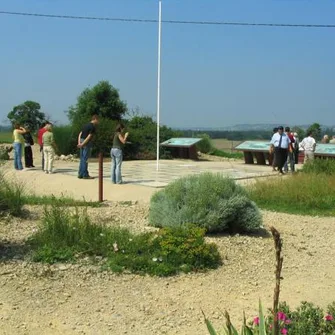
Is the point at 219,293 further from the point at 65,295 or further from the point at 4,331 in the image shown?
the point at 4,331

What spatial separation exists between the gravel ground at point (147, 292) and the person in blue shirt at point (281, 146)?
38.3ft

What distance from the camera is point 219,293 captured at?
225 inches

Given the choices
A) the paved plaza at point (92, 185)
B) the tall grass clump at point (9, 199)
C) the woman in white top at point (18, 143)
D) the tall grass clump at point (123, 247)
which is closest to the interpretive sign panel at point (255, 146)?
the paved plaza at point (92, 185)

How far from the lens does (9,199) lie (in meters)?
8.68

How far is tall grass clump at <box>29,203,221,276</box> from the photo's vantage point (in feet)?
20.4

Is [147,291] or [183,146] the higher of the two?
[183,146]

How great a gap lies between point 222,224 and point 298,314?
3521mm

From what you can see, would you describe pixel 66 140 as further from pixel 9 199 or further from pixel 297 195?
pixel 9 199

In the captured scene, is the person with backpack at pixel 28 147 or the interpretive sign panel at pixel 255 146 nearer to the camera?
the person with backpack at pixel 28 147

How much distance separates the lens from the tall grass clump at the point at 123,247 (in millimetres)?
6215

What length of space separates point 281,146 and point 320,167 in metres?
3.00

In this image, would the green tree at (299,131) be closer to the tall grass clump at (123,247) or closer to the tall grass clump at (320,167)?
the tall grass clump at (320,167)

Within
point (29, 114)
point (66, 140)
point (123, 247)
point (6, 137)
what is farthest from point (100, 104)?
point (123, 247)

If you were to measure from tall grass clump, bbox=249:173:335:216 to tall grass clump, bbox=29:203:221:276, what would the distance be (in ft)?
17.3
